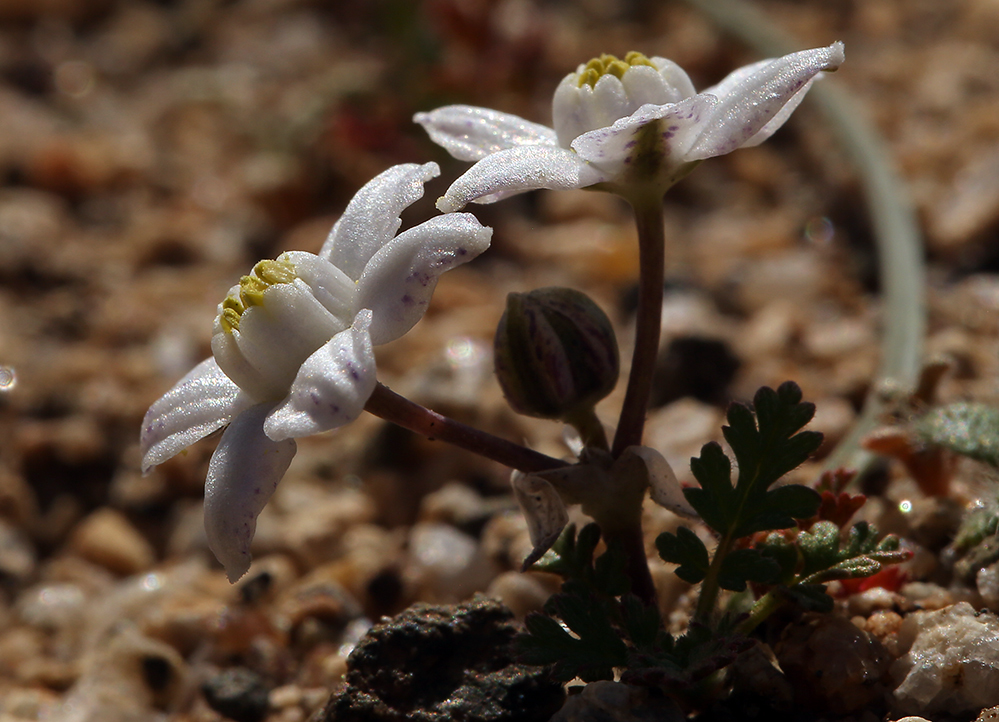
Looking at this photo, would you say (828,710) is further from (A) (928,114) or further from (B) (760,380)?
(A) (928,114)

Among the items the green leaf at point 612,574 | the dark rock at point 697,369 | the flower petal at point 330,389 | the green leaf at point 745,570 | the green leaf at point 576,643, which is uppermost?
the dark rock at point 697,369

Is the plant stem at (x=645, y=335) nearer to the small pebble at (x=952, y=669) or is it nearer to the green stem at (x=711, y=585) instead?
the green stem at (x=711, y=585)

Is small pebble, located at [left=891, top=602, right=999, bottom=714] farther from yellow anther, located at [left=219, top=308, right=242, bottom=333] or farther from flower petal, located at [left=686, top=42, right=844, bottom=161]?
yellow anther, located at [left=219, top=308, right=242, bottom=333]

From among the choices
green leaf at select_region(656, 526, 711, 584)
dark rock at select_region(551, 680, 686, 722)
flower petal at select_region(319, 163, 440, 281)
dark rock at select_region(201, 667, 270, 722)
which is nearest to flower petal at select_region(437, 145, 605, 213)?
flower petal at select_region(319, 163, 440, 281)

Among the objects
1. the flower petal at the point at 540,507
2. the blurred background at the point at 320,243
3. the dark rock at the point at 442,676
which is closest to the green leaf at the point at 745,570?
the flower petal at the point at 540,507

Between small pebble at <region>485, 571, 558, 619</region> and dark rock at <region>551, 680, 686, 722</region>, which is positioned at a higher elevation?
small pebble at <region>485, 571, 558, 619</region>

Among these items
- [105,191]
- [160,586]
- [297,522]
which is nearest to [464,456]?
[297,522]
